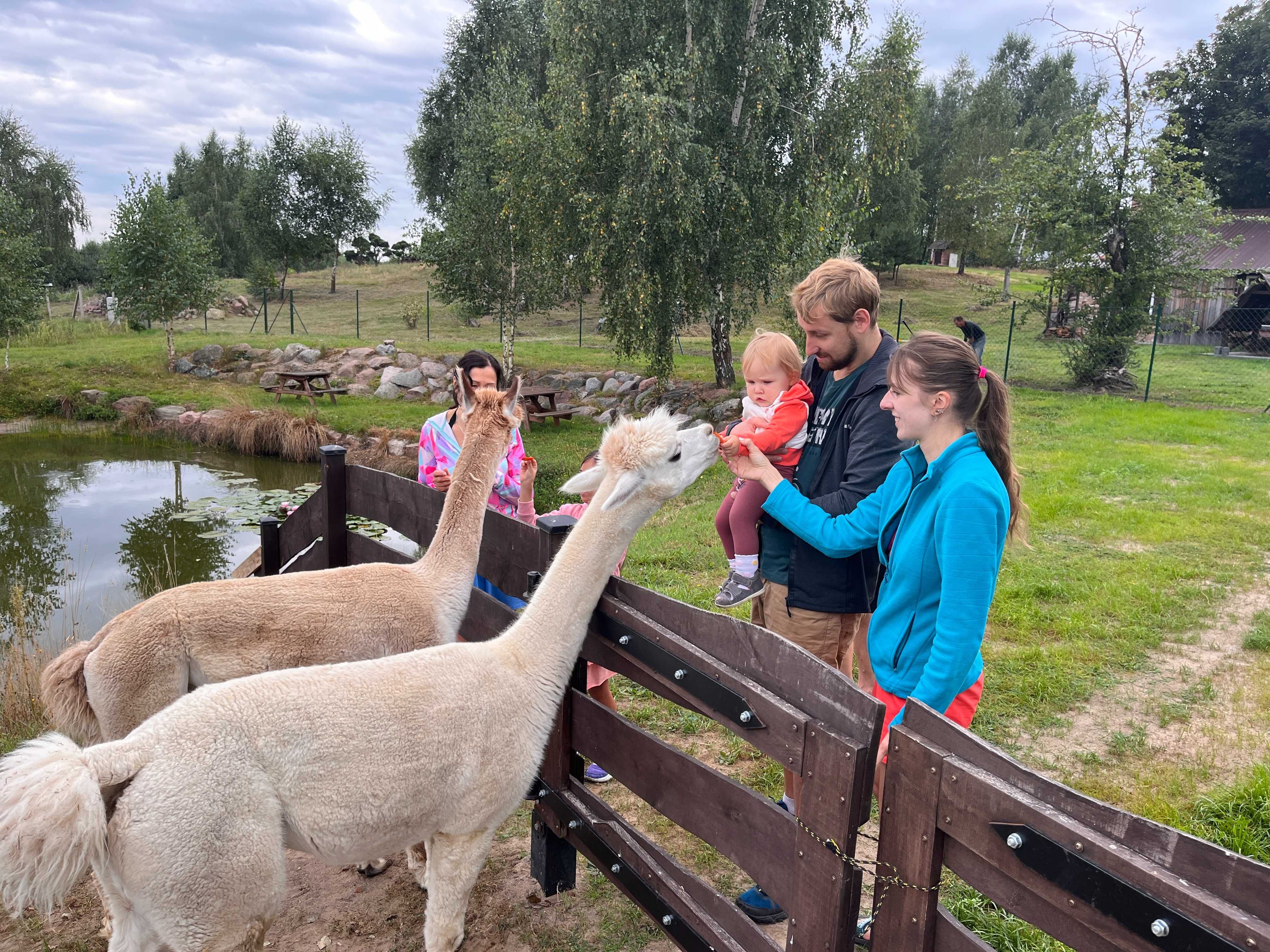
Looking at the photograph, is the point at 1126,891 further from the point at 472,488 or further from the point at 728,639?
the point at 472,488

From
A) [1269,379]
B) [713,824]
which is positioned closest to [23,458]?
[713,824]

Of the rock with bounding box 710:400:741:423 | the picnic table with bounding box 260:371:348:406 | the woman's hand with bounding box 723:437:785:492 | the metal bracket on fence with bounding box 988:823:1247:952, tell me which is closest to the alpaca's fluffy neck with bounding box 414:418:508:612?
the woman's hand with bounding box 723:437:785:492

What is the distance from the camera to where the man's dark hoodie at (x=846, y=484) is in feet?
8.57

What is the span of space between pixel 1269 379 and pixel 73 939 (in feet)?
75.0

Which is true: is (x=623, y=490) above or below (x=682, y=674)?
Result: above

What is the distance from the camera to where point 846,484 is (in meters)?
2.64

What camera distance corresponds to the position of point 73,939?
118 inches

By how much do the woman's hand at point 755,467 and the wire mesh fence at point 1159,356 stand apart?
10.2 meters

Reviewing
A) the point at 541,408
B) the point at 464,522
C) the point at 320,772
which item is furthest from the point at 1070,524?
the point at 541,408

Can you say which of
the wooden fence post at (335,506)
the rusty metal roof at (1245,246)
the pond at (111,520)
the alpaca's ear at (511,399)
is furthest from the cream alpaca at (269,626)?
the rusty metal roof at (1245,246)

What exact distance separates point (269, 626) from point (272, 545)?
2.53 meters

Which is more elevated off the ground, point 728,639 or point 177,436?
point 728,639

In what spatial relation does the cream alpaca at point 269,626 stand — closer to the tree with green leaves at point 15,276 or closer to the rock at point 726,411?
the rock at point 726,411

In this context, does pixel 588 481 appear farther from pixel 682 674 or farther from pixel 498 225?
pixel 498 225
